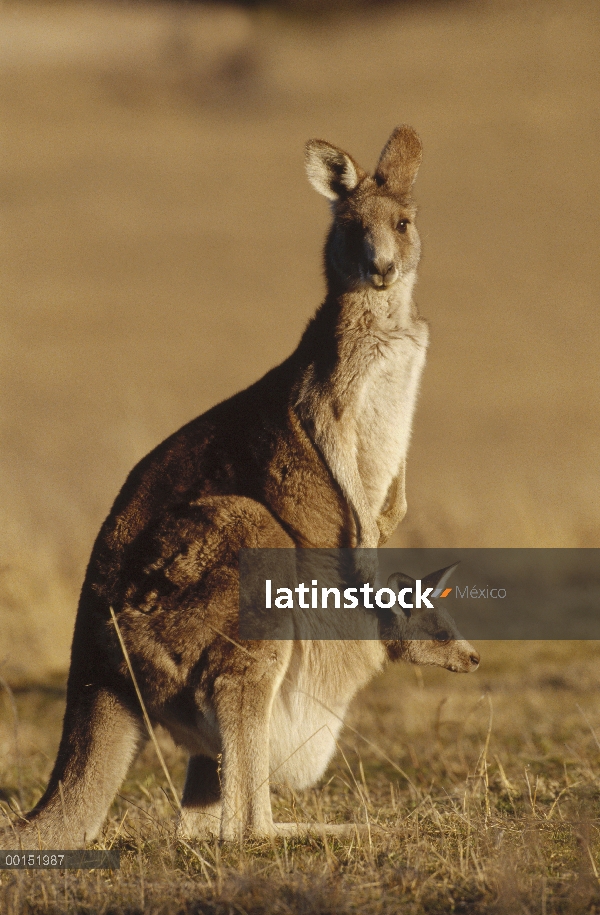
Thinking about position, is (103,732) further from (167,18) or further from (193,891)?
(167,18)

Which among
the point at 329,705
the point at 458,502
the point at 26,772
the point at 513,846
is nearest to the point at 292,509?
the point at 329,705

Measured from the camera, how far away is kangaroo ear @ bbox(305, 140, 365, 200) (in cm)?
523

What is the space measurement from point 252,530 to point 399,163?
191cm

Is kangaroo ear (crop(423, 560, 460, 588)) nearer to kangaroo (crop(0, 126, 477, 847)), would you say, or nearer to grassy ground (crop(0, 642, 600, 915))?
kangaroo (crop(0, 126, 477, 847))

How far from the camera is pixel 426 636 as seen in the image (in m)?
5.09

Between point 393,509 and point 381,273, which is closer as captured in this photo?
point 381,273

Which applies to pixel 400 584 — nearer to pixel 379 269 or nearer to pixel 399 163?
pixel 379 269

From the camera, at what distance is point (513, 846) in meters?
4.00

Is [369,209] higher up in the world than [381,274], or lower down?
higher up

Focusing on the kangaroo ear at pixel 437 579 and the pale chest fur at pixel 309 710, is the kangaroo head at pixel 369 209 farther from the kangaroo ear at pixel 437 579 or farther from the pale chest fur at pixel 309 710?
the pale chest fur at pixel 309 710

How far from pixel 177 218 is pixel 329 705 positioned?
25255 millimetres

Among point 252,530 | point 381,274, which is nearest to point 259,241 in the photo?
point 381,274

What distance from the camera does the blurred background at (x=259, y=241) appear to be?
36.0 ft

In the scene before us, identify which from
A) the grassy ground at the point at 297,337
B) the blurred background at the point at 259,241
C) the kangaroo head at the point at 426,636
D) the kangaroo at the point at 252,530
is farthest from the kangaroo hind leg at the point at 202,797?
the blurred background at the point at 259,241
